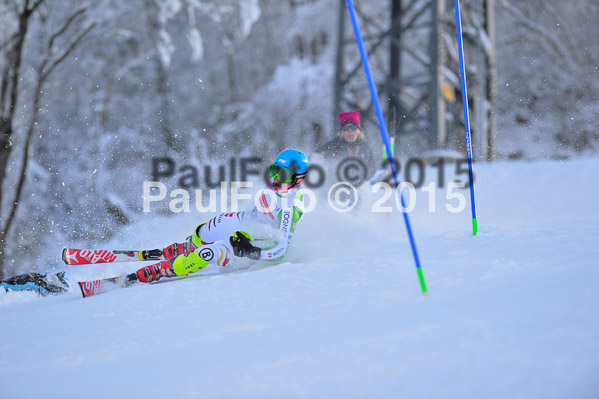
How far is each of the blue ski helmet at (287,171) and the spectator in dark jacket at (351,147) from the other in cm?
250

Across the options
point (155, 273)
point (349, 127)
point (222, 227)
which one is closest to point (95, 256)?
point (155, 273)

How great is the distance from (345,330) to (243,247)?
1.82 m

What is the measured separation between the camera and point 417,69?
1892 cm

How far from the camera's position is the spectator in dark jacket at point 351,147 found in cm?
686

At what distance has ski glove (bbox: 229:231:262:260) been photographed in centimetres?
403

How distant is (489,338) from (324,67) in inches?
632

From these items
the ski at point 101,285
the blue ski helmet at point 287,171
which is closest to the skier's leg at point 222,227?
the blue ski helmet at point 287,171

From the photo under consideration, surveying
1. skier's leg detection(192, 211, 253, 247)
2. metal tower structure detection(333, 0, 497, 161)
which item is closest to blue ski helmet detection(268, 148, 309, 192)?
skier's leg detection(192, 211, 253, 247)

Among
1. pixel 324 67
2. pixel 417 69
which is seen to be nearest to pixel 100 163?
pixel 324 67

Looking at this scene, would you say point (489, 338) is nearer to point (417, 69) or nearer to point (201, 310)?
Answer: point (201, 310)

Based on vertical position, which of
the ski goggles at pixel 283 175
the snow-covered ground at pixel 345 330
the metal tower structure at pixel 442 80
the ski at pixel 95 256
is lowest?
the snow-covered ground at pixel 345 330

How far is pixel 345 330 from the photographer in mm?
2338

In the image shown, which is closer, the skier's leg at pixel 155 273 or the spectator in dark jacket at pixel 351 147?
the skier's leg at pixel 155 273
